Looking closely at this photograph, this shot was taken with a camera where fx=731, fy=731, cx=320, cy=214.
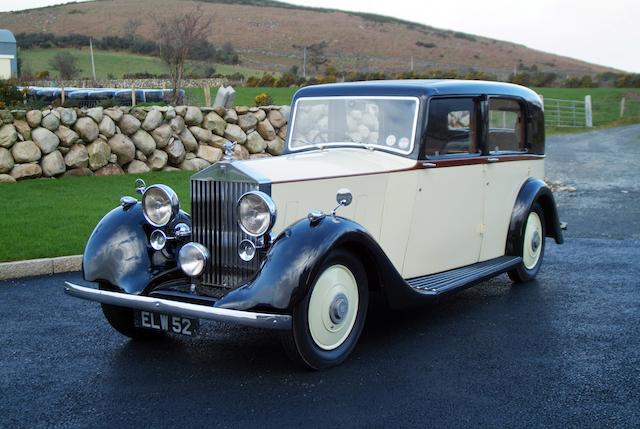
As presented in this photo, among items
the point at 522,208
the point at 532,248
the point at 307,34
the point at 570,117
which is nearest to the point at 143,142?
the point at 532,248

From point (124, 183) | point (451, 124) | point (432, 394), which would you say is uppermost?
point (451, 124)

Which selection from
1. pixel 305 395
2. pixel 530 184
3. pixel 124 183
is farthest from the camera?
pixel 124 183

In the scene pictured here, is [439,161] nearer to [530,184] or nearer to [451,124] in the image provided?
[451,124]

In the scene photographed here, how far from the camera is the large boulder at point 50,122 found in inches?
502

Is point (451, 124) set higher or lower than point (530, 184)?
higher

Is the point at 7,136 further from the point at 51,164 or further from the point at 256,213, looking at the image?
the point at 256,213

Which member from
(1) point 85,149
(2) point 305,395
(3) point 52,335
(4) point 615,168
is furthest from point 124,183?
(4) point 615,168

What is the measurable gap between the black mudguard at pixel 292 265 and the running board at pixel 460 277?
3.30 ft

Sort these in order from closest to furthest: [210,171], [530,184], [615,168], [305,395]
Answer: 1. [305,395]
2. [210,171]
3. [530,184]
4. [615,168]

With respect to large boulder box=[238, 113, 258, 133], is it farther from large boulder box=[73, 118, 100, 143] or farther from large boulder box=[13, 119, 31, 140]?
large boulder box=[13, 119, 31, 140]

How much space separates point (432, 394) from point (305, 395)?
2.45 feet

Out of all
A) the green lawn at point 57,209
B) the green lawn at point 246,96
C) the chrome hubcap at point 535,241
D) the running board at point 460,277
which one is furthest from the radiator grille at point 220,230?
the green lawn at point 246,96

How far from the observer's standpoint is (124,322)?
17.3 feet

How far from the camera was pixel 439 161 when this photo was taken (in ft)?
19.1
